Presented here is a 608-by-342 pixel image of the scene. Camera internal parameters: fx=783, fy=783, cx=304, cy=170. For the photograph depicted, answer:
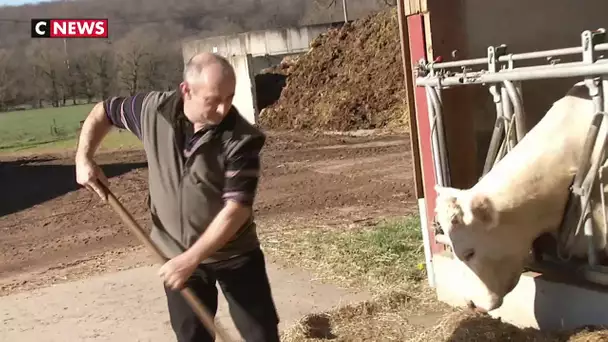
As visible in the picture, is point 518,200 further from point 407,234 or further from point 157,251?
point 407,234

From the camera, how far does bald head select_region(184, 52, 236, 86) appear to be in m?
3.06

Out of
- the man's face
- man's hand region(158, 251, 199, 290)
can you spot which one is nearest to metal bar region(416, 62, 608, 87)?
the man's face

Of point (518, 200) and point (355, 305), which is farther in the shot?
point (355, 305)

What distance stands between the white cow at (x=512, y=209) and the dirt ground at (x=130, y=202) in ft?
13.9

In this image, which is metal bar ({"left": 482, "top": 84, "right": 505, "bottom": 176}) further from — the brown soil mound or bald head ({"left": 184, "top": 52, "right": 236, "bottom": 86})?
the brown soil mound

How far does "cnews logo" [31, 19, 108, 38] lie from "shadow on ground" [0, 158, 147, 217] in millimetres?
28017

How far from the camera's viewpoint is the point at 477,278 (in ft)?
13.4

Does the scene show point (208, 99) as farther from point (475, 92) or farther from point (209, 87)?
point (475, 92)

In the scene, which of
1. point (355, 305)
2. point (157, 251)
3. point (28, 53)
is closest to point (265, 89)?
point (355, 305)

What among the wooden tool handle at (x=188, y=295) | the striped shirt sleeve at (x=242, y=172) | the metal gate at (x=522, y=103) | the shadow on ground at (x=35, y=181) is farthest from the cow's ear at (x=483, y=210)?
the shadow on ground at (x=35, y=181)

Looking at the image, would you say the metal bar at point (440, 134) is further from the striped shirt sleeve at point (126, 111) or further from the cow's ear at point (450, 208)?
the striped shirt sleeve at point (126, 111)

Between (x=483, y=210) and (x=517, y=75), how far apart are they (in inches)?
30.9

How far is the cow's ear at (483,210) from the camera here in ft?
12.7

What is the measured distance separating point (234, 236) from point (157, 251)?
13.7 inches
